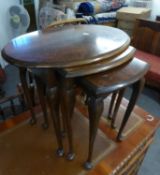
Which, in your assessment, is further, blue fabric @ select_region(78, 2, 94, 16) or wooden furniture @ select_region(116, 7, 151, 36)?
wooden furniture @ select_region(116, 7, 151, 36)

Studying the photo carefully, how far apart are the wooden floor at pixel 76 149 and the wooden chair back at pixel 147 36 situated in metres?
1.34

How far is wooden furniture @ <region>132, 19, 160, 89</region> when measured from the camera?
7.16ft

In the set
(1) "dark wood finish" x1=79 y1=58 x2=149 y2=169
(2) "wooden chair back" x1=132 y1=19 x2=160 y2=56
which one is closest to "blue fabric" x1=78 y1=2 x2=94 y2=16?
(2) "wooden chair back" x1=132 y1=19 x2=160 y2=56

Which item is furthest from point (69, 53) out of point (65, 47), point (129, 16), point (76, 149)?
point (129, 16)

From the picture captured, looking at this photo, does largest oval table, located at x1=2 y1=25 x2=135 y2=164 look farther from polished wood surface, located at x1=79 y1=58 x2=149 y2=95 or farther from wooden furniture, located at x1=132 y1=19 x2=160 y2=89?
wooden furniture, located at x1=132 y1=19 x2=160 y2=89

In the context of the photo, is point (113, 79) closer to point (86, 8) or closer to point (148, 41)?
point (148, 41)

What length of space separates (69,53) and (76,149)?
0.60 meters

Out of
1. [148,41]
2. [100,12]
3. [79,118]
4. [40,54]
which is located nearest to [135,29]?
[148,41]

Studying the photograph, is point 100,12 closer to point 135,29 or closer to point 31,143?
point 135,29

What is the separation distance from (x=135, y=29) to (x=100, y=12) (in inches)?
21.6

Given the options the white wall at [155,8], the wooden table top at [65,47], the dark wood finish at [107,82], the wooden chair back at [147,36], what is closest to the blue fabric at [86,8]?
the wooden chair back at [147,36]

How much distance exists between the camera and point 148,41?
2.37 m

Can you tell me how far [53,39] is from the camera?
2.83 feet

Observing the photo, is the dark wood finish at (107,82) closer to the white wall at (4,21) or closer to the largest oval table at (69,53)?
the largest oval table at (69,53)
